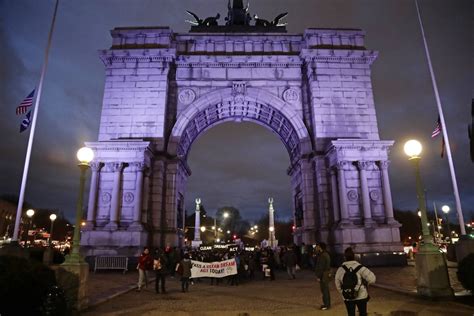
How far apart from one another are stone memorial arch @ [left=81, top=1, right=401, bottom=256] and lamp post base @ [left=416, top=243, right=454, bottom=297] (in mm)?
11473

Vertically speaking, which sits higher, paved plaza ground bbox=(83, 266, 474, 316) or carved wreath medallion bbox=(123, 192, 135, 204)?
carved wreath medallion bbox=(123, 192, 135, 204)

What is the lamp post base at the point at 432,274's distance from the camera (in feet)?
33.7

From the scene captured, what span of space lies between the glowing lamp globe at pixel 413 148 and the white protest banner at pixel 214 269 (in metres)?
9.76

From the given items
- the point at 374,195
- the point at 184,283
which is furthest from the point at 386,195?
the point at 184,283

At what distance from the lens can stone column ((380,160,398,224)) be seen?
2298 cm

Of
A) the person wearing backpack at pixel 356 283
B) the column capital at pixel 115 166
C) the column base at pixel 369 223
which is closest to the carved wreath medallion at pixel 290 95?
the column base at pixel 369 223

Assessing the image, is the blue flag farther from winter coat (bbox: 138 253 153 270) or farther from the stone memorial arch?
winter coat (bbox: 138 253 153 270)

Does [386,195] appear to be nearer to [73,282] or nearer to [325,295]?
[325,295]

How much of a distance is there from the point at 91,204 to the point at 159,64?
12583mm

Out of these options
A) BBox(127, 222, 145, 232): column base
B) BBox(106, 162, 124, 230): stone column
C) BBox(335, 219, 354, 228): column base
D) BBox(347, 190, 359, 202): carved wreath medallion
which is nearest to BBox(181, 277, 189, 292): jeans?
BBox(127, 222, 145, 232): column base

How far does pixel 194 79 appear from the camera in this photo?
2867 cm

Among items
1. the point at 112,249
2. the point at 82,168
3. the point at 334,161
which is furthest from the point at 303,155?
the point at 82,168

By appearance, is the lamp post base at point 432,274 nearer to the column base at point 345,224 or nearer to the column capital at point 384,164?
the column base at point 345,224

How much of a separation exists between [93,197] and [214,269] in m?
11.1
